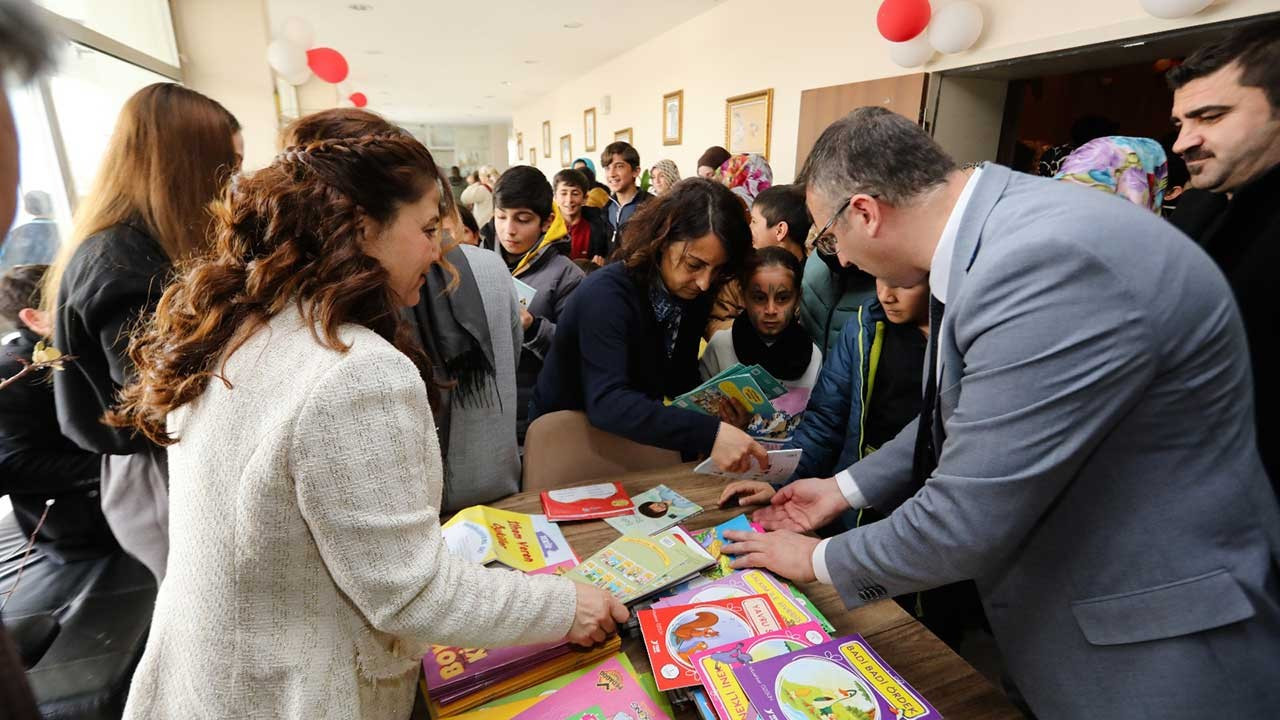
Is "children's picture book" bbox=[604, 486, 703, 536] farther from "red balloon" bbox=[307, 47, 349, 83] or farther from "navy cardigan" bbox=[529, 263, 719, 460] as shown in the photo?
"red balloon" bbox=[307, 47, 349, 83]

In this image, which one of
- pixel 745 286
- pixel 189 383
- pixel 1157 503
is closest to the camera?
pixel 189 383

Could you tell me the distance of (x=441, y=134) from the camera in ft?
75.4

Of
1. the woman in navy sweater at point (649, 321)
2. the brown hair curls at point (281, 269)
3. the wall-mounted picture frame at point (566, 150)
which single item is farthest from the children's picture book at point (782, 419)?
the wall-mounted picture frame at point (566, 150)

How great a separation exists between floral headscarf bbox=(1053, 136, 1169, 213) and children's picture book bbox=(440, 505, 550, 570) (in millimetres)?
1860

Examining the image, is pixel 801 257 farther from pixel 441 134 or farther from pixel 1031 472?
pixel 441 134

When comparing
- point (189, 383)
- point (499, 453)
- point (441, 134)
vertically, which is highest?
point (441, 134)

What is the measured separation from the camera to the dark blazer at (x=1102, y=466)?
2.64 ft

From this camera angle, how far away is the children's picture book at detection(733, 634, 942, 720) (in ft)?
2.69

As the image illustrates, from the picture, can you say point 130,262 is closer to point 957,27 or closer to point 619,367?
point 619,367

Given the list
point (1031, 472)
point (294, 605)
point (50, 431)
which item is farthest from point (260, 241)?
point (50, 431)

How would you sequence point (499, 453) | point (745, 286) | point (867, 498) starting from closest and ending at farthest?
1. point (867, 498)
2. point (499, 453)
3. point (745, 286)

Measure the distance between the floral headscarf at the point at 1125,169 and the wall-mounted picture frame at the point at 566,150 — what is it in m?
11.4

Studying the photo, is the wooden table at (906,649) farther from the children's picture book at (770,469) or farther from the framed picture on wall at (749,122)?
the framed picture on wall at (749,122)

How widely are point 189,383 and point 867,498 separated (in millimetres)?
1274
